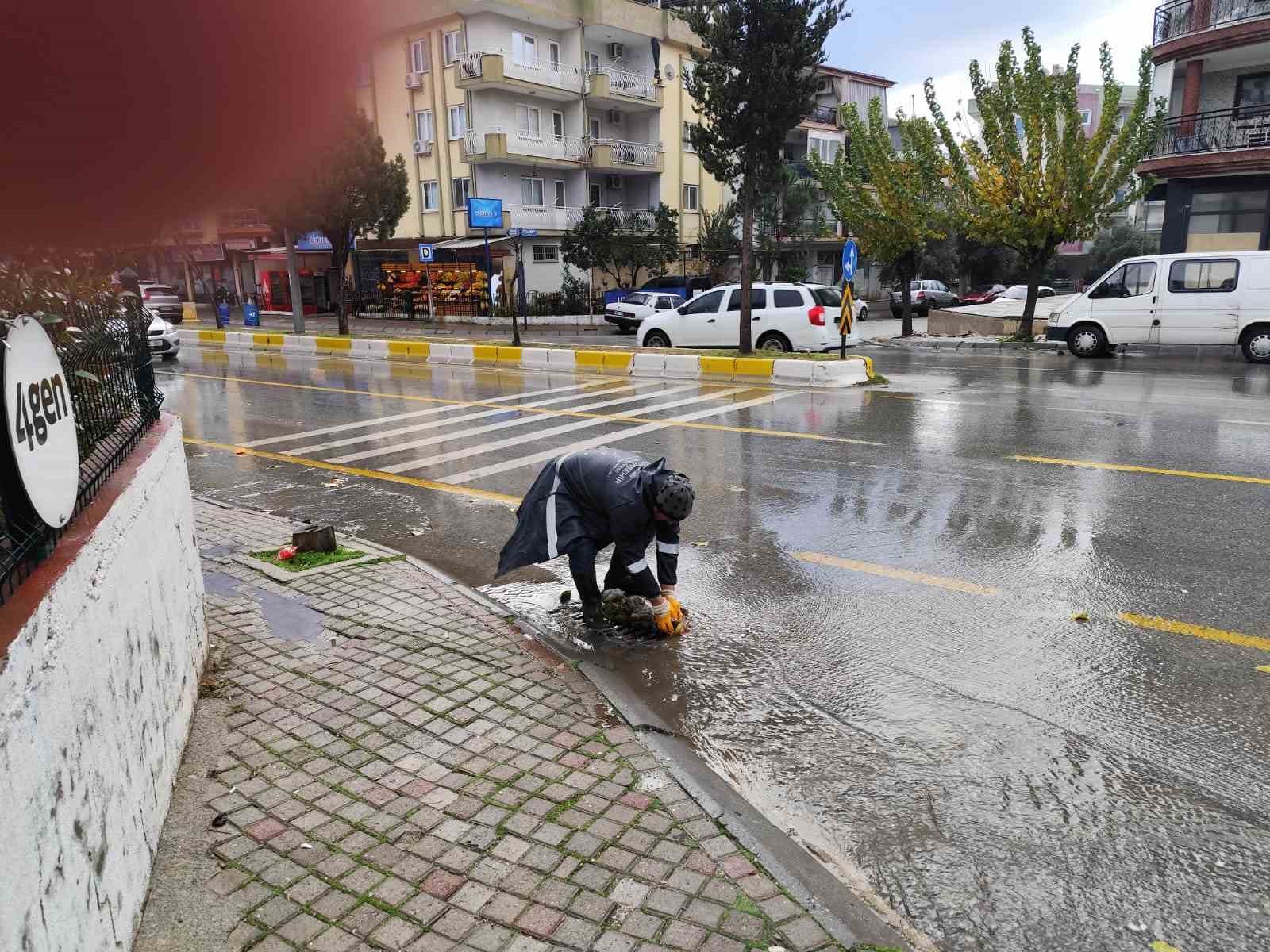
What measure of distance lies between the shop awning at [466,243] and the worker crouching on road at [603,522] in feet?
97.7

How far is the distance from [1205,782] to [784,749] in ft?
5.74

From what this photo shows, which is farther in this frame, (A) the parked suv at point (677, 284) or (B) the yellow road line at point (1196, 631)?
(A) the parked suv at point (677, 284)

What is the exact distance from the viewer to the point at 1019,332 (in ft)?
75.8

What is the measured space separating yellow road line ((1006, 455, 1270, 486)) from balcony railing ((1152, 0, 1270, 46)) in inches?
822

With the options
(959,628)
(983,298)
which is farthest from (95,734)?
(983,298)

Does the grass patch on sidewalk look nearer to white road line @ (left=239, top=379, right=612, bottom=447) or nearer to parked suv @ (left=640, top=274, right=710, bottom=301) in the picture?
white road line @ (left=239, top=379, right=612, bottom=447)

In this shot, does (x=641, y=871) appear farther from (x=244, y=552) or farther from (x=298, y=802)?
(x=244, y=552)

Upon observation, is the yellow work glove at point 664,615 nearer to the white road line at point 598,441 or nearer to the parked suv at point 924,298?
the white road line at point 598,441

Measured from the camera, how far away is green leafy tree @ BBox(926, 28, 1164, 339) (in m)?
20.2

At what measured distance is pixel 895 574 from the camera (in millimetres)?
6164

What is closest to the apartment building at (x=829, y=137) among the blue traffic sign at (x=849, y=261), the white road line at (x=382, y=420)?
the blue traffic sign at (x=849, y=261)

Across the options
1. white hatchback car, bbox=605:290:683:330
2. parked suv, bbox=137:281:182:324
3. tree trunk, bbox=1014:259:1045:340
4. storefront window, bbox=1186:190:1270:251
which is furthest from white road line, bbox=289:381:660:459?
parked suv, bbox=137:281:182:324

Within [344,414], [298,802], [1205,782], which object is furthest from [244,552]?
[344,414]

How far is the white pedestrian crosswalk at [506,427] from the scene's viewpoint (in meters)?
10.2
